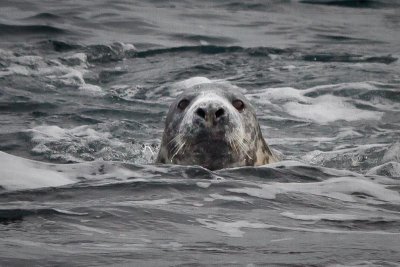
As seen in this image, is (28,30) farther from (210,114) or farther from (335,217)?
(335,217)

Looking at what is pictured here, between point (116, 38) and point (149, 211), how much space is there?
8.96 m

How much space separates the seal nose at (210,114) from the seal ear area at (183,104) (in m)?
0.48

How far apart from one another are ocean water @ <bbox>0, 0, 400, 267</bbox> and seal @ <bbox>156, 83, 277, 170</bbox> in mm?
373

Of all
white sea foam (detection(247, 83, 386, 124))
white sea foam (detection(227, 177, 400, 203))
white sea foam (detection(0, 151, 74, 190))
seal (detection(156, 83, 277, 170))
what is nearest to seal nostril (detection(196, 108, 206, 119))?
seal (detection(156, 83, 277, 170))

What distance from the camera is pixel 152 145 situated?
940 cm

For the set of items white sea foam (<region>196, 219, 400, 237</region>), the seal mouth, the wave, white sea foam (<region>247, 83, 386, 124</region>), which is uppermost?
white sea foam (<region>196, 219, 400, 237</region>)

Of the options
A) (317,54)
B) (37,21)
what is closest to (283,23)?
(317,54)

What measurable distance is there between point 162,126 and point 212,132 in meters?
3.37

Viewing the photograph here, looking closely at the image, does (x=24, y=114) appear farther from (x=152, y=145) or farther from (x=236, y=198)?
(x=236, y=198)

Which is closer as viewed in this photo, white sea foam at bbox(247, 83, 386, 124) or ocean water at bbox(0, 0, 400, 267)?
ocean water at bbox(0, 0, 400, 267)

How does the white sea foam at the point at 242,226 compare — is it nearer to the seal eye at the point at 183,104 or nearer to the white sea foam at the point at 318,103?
the seal eye at the point at 183,104

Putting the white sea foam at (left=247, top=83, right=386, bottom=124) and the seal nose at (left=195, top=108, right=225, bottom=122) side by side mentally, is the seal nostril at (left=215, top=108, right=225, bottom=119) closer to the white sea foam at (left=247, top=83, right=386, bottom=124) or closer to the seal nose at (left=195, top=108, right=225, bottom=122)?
the seal nose at (left=195, top=108, right=225, bottom=122)

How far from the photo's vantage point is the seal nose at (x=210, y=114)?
281 inches

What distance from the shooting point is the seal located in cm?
718
